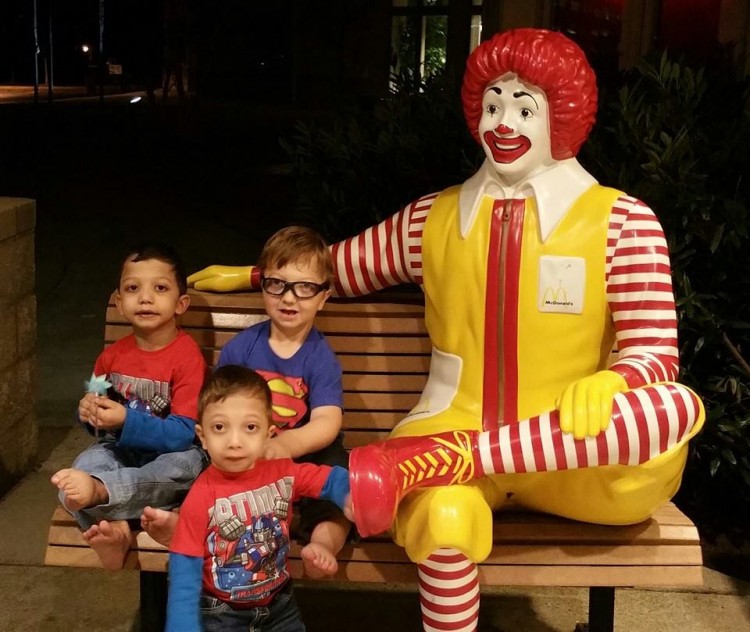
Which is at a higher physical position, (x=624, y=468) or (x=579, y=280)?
(x=579, y=280)

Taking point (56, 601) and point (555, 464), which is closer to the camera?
point (555, 464)

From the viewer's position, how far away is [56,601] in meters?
3.48

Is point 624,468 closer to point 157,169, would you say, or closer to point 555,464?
point 555,464

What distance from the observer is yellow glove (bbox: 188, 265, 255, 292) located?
3.38 m

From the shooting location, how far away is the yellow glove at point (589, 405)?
2.44m

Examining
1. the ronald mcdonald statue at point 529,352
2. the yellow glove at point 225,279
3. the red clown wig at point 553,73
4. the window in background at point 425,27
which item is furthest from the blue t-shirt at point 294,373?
the window in background at point 425,27

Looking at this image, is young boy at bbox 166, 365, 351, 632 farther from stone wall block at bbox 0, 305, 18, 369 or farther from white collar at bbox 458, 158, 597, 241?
stone wall block at bbox 0, 305, 18, 369

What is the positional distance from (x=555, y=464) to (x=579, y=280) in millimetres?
496

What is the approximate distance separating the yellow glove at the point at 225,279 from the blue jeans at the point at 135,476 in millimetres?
689

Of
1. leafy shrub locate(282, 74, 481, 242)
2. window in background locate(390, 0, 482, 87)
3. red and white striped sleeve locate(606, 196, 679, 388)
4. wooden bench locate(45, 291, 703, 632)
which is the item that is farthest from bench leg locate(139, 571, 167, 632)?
window in background locate(390, 0, 482, 87)

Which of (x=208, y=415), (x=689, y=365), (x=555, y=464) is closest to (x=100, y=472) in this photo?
(x=208, y=415)

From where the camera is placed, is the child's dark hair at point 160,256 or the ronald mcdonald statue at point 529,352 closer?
the ronald mcdonald statue at point 529,352

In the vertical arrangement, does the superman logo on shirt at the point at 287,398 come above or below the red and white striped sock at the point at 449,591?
above

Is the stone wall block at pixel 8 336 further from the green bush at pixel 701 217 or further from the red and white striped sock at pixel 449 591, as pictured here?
the green bush at pixel 701 217
